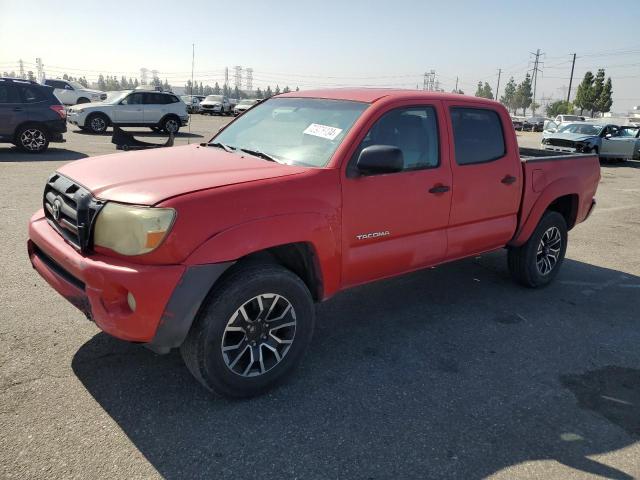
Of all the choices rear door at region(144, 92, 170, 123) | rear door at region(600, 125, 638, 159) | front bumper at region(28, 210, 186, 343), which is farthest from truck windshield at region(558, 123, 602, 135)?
front bumper at region(28, 210, 186, 343)

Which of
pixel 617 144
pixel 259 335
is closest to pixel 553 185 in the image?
pixel 259 335

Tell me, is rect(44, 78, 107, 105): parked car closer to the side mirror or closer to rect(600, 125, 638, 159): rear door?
rect(600, 125, 638, 159): rear door

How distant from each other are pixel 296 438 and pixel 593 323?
10.5 feet

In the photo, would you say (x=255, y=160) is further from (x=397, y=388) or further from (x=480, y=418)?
(x=480, y=418)

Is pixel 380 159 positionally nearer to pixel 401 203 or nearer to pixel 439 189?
pixel 401 203

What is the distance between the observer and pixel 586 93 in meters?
70.2

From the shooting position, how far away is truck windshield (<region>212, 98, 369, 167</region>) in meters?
3.51

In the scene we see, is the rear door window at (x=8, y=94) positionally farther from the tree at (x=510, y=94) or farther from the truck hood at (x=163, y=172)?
the tree at (x=510, y=94)

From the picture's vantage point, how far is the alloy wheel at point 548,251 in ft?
17.3

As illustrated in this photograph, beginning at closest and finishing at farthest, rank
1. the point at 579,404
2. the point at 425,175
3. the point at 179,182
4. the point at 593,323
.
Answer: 1. the point at 179,182
2. the point at 579,404
3. the point at 425,175
4. the point at 593,323

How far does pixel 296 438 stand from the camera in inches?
109

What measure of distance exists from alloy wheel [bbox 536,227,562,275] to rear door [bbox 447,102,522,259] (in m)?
0.71

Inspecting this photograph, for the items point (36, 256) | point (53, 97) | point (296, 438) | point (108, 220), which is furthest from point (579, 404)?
point (53, 97)

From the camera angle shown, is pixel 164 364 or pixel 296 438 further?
pixel 164 364
